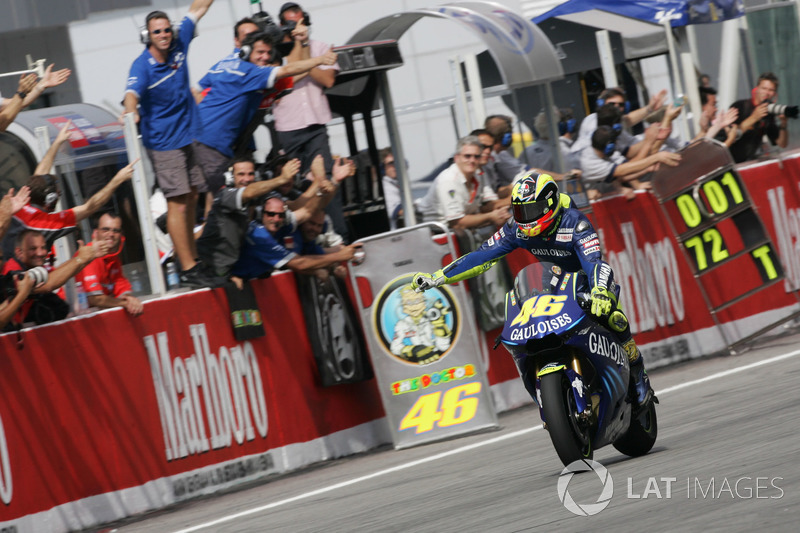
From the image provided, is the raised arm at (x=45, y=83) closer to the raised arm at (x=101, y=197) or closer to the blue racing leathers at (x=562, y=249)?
the raised arm at (x=101, y=197)

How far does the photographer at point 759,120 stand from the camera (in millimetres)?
15438

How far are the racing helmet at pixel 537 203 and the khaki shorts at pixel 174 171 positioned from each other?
3.44 meters

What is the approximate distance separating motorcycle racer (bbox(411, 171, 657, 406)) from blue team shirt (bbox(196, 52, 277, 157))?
3.28 meters

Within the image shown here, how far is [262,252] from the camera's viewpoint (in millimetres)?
10938

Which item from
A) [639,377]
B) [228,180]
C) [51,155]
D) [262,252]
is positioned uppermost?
[51,155]

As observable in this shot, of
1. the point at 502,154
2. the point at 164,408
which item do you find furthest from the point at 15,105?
the point at 502,154

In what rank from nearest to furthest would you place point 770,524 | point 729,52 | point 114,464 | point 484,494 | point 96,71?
point 770,524
point 484,494
point 114,464
point 729,52
point 96,71

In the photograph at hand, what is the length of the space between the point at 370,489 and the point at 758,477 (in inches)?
126

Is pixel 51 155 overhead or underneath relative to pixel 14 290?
overhead

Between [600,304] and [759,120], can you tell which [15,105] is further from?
[759,120]

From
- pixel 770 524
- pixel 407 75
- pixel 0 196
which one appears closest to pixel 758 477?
pixel 770 524

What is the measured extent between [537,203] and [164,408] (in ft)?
12.4

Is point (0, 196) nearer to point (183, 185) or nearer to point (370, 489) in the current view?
point (183, 185)

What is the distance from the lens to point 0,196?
10.2 m
